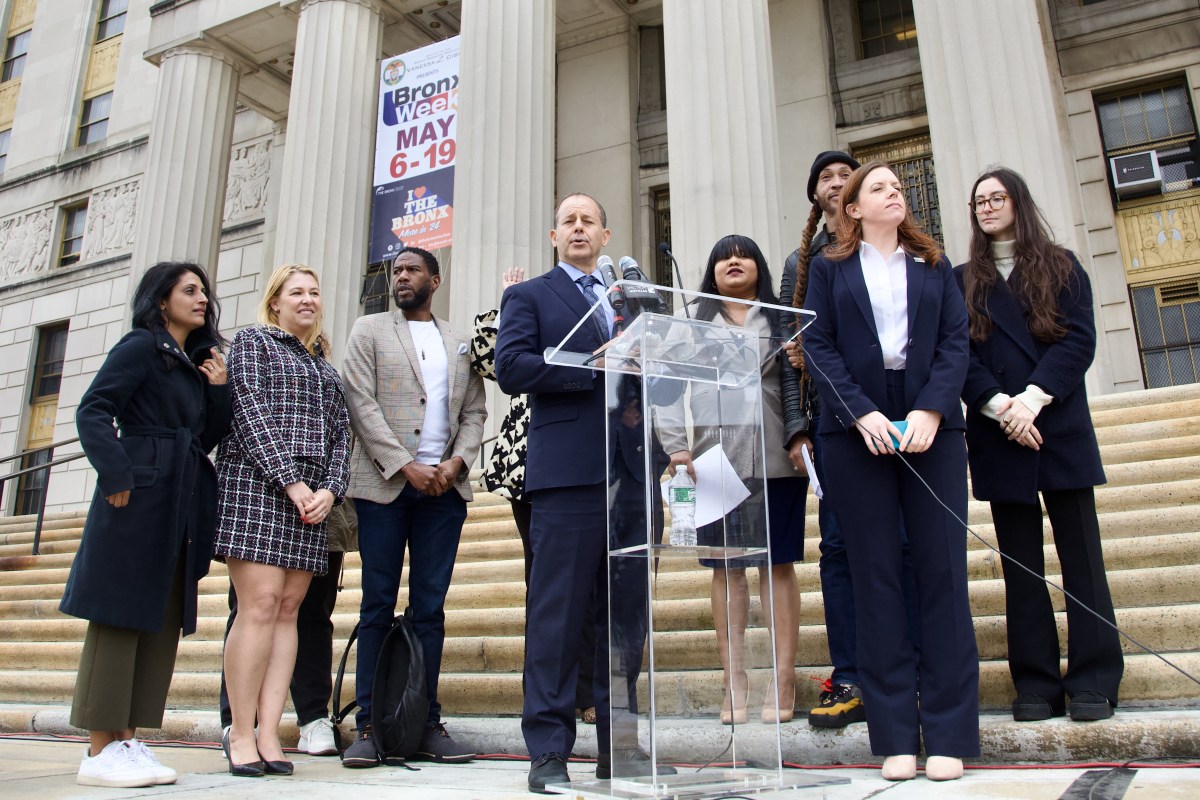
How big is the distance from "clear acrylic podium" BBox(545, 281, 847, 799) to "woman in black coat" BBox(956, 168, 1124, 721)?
1163 mm

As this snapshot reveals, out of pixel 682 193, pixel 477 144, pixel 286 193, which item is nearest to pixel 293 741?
pixel 682 193

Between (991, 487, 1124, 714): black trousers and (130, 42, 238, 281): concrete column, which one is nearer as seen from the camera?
(991, 487, 1124, 714): black trousers

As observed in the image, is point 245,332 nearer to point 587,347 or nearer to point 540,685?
point 587,347

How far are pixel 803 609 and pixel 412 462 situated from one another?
6.79ft

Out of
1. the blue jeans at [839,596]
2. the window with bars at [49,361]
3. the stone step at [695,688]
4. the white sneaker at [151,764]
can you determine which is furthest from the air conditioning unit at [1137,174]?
the window with bars at [49,361]

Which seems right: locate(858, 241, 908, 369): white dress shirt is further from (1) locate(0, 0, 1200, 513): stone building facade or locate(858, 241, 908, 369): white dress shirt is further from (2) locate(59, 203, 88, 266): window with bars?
(2) locate(59, 203, 88, 266): window with bars

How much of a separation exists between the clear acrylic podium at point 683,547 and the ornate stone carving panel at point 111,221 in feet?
65.9

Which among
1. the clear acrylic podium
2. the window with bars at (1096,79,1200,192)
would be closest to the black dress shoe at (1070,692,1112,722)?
the clear acrylic podium

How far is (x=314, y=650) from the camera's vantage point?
4.23 m

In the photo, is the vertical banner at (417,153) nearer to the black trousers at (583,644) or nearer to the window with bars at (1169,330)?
the black trousers at (583,644)

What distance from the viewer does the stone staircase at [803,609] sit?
324 cm

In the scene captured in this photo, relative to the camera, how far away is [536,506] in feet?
10.3

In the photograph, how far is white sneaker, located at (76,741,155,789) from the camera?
3031 mm

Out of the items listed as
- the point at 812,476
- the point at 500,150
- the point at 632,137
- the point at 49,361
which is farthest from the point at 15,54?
the point at 812,476
